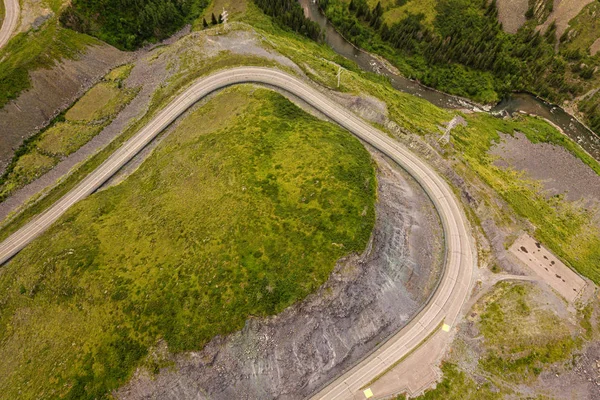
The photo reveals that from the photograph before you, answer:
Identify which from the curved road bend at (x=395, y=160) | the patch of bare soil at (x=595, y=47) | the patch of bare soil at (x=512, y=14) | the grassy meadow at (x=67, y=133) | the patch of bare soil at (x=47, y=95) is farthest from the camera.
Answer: the patch of bare soil at (x=512, y=14)

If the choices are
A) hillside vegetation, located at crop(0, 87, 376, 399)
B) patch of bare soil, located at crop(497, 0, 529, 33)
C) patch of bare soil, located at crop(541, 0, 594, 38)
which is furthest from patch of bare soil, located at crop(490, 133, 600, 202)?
patch of bare soil, located at crop(497, 0, 529, 33)

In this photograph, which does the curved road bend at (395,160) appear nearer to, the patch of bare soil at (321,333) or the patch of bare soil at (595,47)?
the patch of bare soil at (321,333)

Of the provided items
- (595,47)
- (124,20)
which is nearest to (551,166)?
(595,47)

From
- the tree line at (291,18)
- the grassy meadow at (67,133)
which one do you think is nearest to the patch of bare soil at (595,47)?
the tree line at (291,18)

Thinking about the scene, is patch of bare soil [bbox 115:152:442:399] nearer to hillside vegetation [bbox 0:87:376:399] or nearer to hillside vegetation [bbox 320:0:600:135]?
hillside vegetation [bbox 0:87:376:399]

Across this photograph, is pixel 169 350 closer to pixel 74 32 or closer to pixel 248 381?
pixel 248 381
